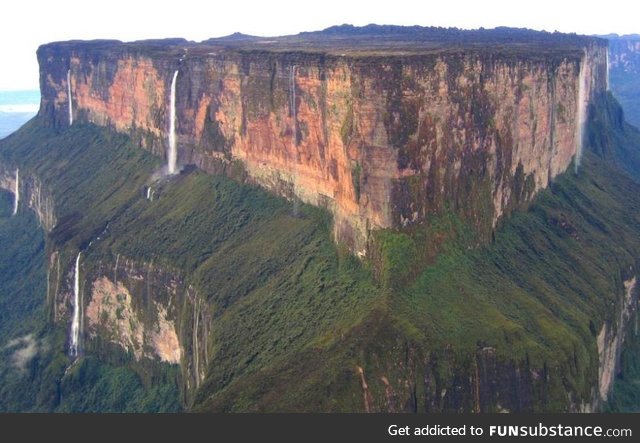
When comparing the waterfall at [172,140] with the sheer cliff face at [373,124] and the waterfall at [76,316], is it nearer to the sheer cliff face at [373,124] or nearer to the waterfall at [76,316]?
the sheer cliff face at [373,124]

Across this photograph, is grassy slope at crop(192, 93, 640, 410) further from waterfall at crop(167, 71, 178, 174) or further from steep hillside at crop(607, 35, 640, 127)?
steep hillside at crop(607, 35, 640, 127)

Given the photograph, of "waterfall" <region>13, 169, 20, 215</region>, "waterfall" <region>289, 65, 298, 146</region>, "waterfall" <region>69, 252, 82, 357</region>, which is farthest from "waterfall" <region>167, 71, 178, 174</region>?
"waterfall" <region>13, 169, 20, 215</region>

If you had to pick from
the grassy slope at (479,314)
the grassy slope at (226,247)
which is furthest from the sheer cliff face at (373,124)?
the grassy slope at (479,314)

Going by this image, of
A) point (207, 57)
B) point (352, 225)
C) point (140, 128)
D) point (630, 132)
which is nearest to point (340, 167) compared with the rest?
point (352, 225)

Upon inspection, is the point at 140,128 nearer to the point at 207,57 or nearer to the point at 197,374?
the point at 207,57

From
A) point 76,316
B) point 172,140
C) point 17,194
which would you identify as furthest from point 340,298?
point 17,194

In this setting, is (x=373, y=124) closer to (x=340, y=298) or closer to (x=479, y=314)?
(x=340, y=298)
